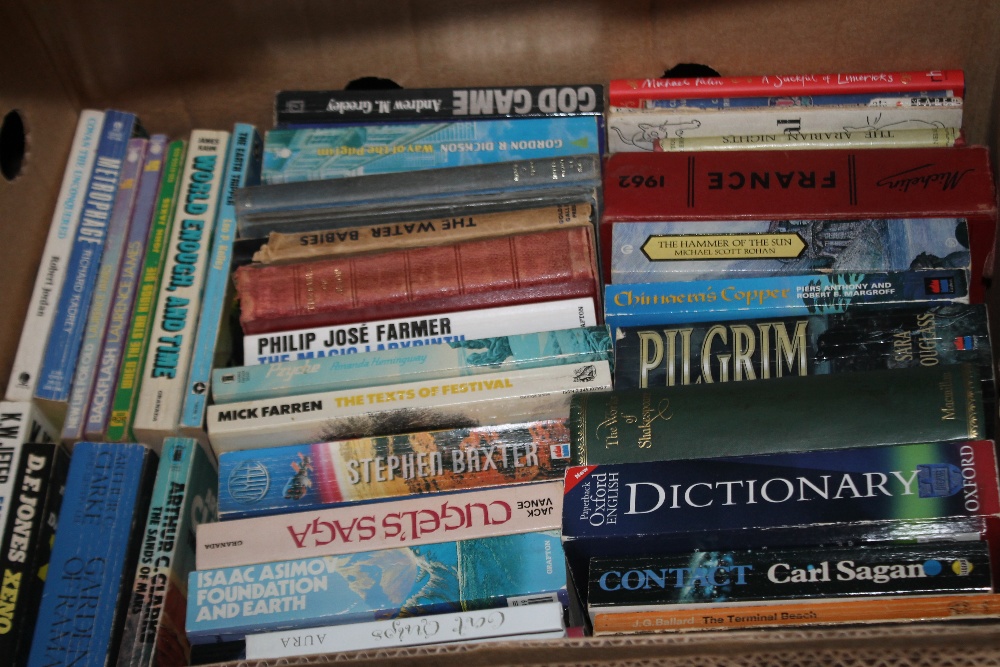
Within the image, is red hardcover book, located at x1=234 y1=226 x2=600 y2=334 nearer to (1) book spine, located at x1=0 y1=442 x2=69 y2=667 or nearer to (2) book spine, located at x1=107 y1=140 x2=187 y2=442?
(2) book spine, located at x1=107 y1=140 x2=187 y2=442

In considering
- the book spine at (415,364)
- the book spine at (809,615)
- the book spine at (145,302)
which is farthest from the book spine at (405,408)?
the book spine at (809,615)

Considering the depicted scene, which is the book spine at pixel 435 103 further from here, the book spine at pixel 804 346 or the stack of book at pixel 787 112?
the book spine at pixel 804 346

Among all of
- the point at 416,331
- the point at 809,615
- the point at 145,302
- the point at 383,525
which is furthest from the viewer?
the point at 145,302

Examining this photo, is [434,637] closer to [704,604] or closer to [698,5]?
[704,604]

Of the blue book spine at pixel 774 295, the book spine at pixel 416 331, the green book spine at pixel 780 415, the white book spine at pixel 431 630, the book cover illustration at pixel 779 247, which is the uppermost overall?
the book cover illustration at pixel 779 247

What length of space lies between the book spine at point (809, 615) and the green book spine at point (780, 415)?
0.14 metres

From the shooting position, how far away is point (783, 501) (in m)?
0.90

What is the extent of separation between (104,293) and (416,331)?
1.27ft

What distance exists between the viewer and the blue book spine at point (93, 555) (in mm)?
980

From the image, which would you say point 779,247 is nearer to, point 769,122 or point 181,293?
point 769,122

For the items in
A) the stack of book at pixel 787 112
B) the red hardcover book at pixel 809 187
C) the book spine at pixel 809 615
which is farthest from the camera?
the stack of book at pixel 787 112

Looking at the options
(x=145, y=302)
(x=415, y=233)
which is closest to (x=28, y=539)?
(x=145, y=302)

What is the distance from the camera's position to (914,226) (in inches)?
41.5

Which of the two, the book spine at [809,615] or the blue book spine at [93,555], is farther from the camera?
the blue book spine at [93,555]
